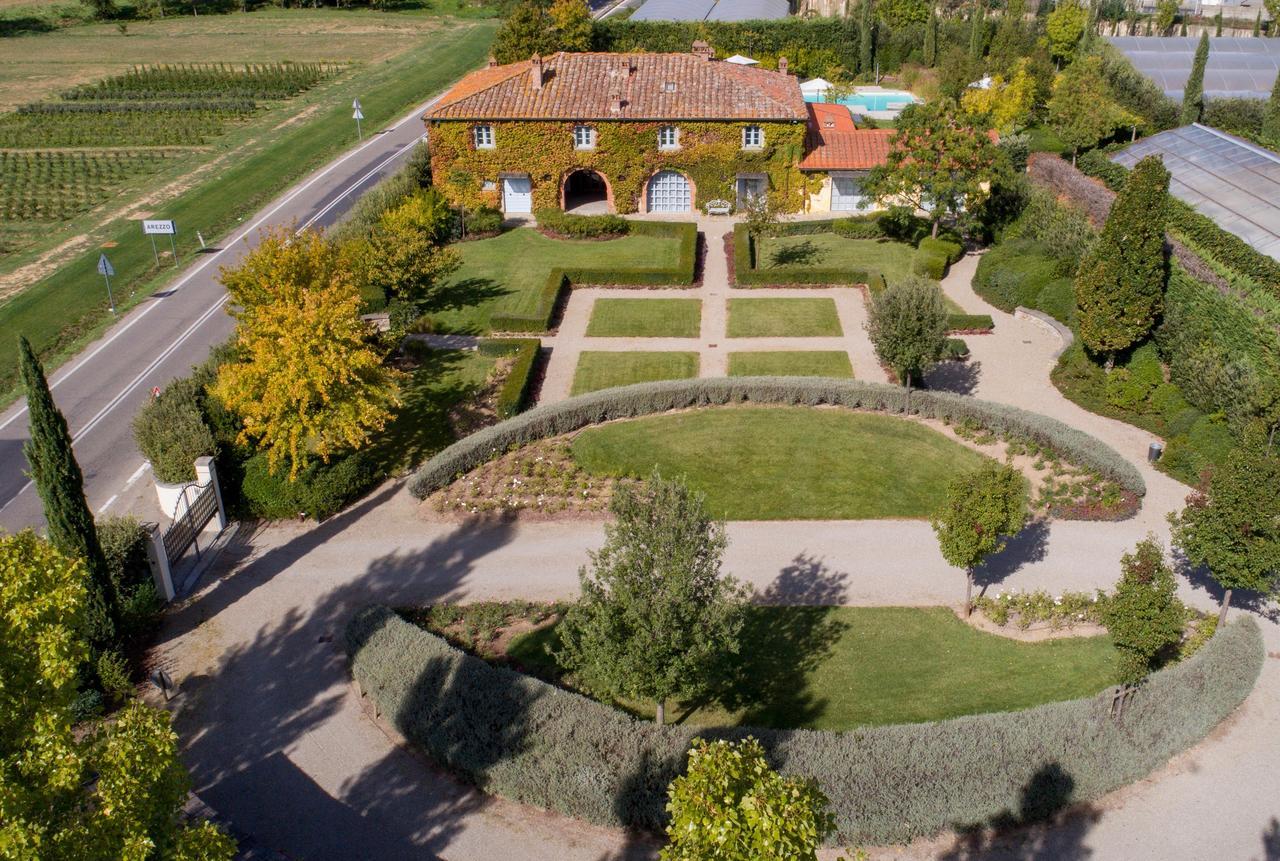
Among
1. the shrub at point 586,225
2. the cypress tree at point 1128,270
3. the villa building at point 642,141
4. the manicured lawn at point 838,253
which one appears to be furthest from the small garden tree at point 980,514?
the villa building at point 642,141

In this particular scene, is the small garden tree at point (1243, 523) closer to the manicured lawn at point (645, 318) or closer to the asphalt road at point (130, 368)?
the manicured lawn at point (645, 318)

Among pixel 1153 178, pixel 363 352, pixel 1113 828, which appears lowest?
pixel 1113 828

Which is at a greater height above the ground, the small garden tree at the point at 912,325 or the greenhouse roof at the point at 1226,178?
the greenhouse roof at the point at 1226,178

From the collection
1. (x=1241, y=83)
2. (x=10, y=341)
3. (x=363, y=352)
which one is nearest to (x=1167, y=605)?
(x=363, y=352)

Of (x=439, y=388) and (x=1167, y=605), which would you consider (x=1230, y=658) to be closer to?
(x=1167, y=605)

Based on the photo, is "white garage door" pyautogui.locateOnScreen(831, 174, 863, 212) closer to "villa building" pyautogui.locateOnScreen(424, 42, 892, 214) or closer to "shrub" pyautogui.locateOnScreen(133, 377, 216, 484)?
"villa building" pyautogui.locateOnScreen(424, 42, 892, 214)

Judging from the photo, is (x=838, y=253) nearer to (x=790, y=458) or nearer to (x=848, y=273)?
(x=848, y=273)
